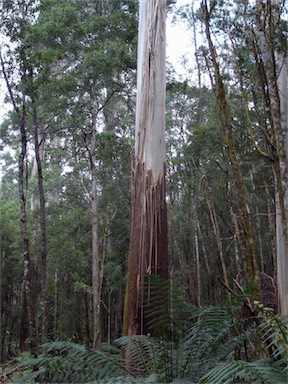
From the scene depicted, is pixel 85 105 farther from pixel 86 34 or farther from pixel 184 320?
pixel 184 320

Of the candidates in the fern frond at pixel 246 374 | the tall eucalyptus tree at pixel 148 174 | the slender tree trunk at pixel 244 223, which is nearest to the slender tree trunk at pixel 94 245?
the tall eucalyptus tree at pixel 148 174

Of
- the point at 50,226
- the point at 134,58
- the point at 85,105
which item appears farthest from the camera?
the point at 50,226

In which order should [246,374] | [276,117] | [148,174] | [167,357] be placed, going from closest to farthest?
[246,374], [167,357], [276,117], [148,174]

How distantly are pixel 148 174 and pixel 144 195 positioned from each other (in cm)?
24

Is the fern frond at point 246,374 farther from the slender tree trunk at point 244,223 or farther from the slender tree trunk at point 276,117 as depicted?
the slender tree trunk at point 276,117

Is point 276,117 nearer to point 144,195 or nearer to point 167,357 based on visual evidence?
point 144,195

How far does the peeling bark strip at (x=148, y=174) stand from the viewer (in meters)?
4.09

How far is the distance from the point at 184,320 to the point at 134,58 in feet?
28.0

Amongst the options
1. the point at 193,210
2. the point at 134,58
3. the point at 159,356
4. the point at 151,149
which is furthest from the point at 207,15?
the point at 193,210

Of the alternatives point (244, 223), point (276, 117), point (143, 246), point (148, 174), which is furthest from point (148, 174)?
point (244, 223)

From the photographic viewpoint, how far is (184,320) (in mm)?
2725

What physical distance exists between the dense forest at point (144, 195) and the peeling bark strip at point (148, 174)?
0.05 ft

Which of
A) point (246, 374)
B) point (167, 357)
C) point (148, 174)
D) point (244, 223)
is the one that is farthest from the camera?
point (148, 174)

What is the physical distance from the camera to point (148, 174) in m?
4.58
